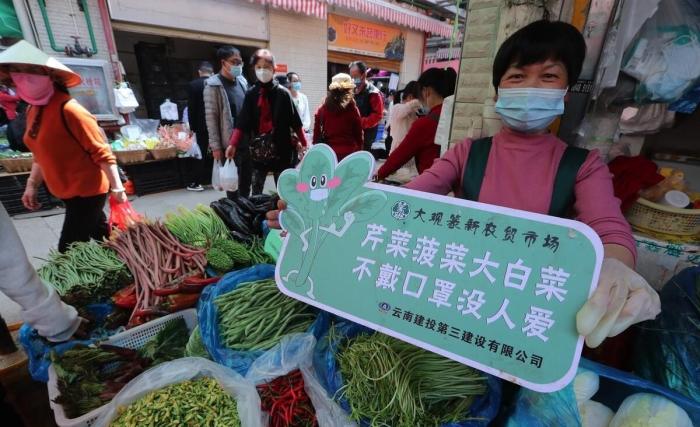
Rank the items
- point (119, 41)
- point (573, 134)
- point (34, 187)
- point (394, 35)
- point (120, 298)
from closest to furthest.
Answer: point (120, 298) → point (573, 134) → point (34, 187) → point (119, 41) → point (394, 35)

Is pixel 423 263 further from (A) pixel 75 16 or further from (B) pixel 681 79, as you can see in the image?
(A) pixel 75 16

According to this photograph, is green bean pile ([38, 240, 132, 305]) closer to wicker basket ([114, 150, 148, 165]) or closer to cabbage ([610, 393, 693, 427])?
cabbage ([610, 393, 693, 427])

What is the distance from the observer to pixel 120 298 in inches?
70.4

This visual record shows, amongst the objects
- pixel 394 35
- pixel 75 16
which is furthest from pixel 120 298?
pixel 394 35

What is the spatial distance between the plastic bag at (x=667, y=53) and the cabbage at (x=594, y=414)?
1949mm

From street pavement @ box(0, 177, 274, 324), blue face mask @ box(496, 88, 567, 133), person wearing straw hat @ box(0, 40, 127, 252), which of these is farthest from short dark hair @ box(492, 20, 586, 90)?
person wearing straw hat @ box(0, 40, 127, 252)

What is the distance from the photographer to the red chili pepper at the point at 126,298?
1771mm

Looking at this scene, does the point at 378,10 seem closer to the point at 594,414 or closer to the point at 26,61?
the point at 26,61

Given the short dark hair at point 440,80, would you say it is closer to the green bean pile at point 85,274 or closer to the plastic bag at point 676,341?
the plastic bag at point 676,341

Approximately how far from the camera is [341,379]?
116 cm

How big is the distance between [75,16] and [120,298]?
7146 mm

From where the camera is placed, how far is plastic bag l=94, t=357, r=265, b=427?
1173 mm

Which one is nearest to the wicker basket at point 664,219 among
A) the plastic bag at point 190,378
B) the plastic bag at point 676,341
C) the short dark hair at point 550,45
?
the plastic bag at point 676,341

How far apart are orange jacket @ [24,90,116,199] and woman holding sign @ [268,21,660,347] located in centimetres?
210
